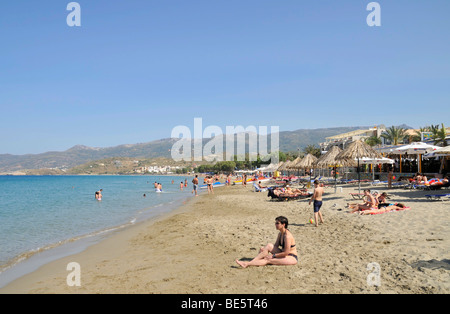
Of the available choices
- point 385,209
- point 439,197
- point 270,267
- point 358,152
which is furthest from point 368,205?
point 270,267

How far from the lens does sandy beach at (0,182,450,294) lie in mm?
4957

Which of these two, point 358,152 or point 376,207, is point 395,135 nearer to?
point 358,152

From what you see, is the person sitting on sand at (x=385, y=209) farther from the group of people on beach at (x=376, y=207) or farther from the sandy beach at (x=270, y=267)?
the sandy beach at (x=270, y=267)

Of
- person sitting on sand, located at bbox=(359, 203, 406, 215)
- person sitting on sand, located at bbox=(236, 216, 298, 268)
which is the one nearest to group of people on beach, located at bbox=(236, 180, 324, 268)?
person sitting on sand, located at bbox=(236, 216, 298, 268)

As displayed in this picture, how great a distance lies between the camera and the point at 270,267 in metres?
5.95

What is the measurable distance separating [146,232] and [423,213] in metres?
8.75

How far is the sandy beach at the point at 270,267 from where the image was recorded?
4.96m

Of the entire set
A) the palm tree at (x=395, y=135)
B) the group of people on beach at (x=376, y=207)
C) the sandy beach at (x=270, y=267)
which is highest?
the palm tree at (x=395, y=135)

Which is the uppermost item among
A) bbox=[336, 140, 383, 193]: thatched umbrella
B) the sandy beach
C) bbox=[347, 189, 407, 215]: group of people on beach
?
bbox=[336, 140, 383, 193]: thatched umbrella

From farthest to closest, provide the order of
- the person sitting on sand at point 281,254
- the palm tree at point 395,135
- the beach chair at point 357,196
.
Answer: the palm tree at point 395,135 → the beach chair at point 357,196 → the person sitting on sand at point 281,254

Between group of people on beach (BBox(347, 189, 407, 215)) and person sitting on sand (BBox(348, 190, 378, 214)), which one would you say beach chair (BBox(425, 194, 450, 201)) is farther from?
person sitting on sand (BBox(348, 190, 378, 214))

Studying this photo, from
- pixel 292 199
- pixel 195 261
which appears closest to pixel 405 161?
pixel 292 199

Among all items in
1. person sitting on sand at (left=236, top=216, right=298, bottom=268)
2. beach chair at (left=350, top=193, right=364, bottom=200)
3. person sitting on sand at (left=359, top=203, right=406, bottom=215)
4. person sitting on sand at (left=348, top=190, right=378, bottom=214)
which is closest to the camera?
person sitting on sand at (left=236, top=216, right=298, bottom=268)

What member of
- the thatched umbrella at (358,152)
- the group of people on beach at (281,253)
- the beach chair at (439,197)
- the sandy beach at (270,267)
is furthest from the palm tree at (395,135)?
the group of people on beach at (281,253)
